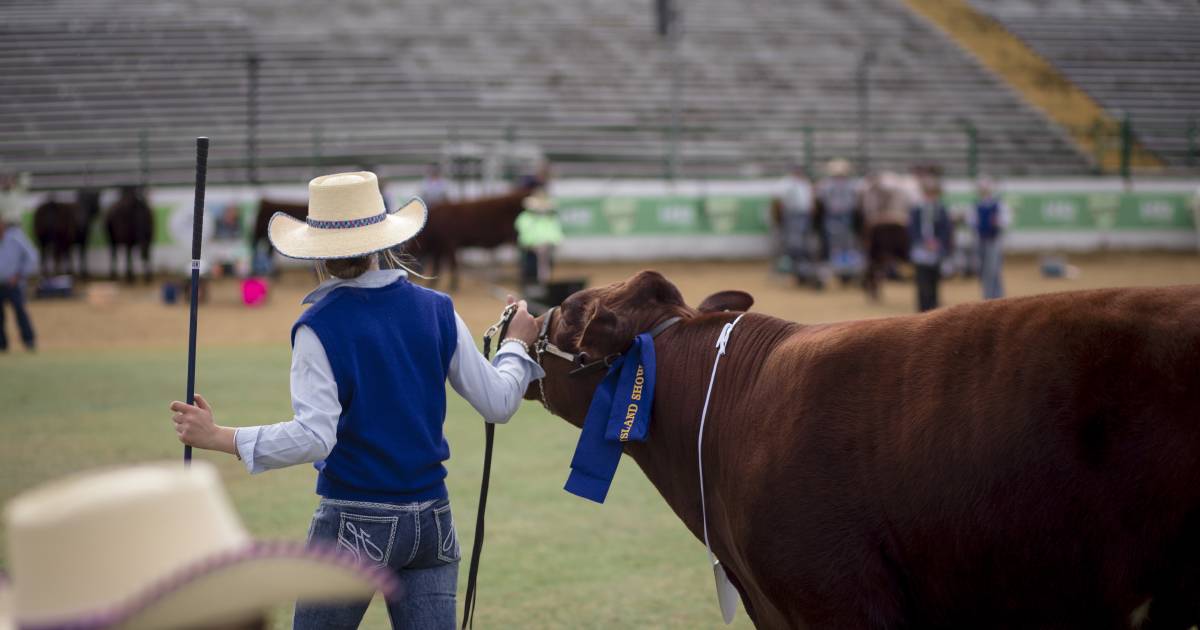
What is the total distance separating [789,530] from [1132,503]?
3.05 ft

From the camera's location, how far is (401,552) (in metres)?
3.56

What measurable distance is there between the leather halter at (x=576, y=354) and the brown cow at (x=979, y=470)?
47 centimetres

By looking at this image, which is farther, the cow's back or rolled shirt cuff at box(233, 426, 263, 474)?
rolled shirt cuff at box(233, 426, 263, 474)

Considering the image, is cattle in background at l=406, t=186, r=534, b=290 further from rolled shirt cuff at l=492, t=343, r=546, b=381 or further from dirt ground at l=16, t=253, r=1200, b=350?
rolled shirt cuff at l=492, t=343, r=546, b=381

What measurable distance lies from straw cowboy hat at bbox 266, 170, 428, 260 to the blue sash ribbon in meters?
0.92

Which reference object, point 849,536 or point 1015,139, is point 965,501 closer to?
point 849,536

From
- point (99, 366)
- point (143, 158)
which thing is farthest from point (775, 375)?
point (143, 158)

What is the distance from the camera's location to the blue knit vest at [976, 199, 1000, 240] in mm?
17531

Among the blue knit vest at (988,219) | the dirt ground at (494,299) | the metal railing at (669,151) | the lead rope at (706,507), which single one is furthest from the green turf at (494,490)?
the metal railing at (669,151)

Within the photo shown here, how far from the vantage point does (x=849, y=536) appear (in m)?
3.56

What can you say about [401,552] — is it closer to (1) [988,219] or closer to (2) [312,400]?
(2) [312,400]

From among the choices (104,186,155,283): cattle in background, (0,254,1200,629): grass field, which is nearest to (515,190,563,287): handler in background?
(0,254,1200,629): grass field

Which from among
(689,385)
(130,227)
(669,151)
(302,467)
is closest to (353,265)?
(689,385)

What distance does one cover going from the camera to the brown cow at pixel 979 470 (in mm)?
3283
